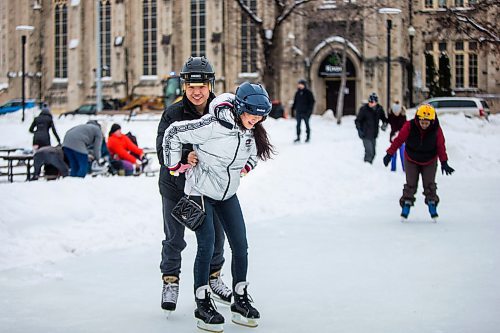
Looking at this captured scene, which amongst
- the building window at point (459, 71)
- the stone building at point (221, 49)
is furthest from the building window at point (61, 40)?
the building window at point (459, 71)

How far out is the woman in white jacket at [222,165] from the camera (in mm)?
5137

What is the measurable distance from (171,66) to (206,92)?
44544 millimetres

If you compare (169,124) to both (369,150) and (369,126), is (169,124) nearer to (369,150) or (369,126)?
(369,150)

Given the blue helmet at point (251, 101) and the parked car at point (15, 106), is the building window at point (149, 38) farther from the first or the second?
the blue helmet at point (251, 101)

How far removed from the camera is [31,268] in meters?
7.52

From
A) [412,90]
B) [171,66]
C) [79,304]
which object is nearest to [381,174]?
[79,304]

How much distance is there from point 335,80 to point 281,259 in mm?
38099

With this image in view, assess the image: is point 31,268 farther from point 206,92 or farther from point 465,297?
point 465,297

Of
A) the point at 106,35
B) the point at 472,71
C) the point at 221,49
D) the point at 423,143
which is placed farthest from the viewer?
the point at 106,35

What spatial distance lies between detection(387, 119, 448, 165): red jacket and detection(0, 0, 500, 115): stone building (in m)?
28.0

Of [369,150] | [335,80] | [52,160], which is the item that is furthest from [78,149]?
[335,80]

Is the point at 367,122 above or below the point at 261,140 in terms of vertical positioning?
above

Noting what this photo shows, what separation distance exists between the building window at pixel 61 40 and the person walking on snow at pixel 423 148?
151 ft

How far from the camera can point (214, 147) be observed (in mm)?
5207
